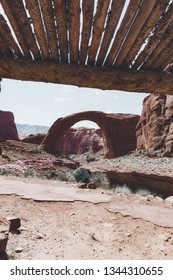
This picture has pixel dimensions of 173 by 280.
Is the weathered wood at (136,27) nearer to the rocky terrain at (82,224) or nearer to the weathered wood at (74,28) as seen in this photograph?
the weathered wood at (74,28)

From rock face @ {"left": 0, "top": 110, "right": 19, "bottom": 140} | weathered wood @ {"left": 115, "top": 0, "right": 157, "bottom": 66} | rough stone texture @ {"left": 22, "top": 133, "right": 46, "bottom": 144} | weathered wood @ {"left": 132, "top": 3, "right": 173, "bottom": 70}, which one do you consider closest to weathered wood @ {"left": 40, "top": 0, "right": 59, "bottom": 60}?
weathered wood @ {"left": 115, "top": 0, "right": 157, "bottom": 66}

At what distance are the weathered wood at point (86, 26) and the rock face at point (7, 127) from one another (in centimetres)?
4102

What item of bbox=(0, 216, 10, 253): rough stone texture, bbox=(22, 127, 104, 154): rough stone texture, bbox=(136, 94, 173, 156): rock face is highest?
bbox=(136, 94, 173, 156): rock face

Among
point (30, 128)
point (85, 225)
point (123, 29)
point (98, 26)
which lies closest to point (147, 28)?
point (123, 29)

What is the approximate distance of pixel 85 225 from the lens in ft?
10.8

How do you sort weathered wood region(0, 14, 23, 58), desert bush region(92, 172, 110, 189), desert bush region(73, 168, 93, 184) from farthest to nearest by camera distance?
1. desert bush region(73, 168, 93, 184)
2. desert bush region(92, 172, 110, 189)
3. weathered wood region(0, 14, 23, 58)

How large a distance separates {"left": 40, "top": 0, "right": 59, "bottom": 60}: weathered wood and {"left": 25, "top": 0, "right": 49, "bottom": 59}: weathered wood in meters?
0.04

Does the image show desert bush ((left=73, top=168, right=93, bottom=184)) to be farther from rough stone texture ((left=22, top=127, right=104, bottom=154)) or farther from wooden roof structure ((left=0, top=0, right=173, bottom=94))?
rough stone texture ((left=22, top=127, right=104, bottom=154))

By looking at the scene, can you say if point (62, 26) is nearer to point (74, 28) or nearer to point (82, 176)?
point (74, 28)

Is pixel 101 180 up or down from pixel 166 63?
down

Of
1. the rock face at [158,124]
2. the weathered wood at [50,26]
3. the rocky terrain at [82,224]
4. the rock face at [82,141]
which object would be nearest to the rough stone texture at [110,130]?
the rock face at [158,124]

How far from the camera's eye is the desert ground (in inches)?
98.0

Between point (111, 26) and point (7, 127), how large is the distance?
44080 millimetres
